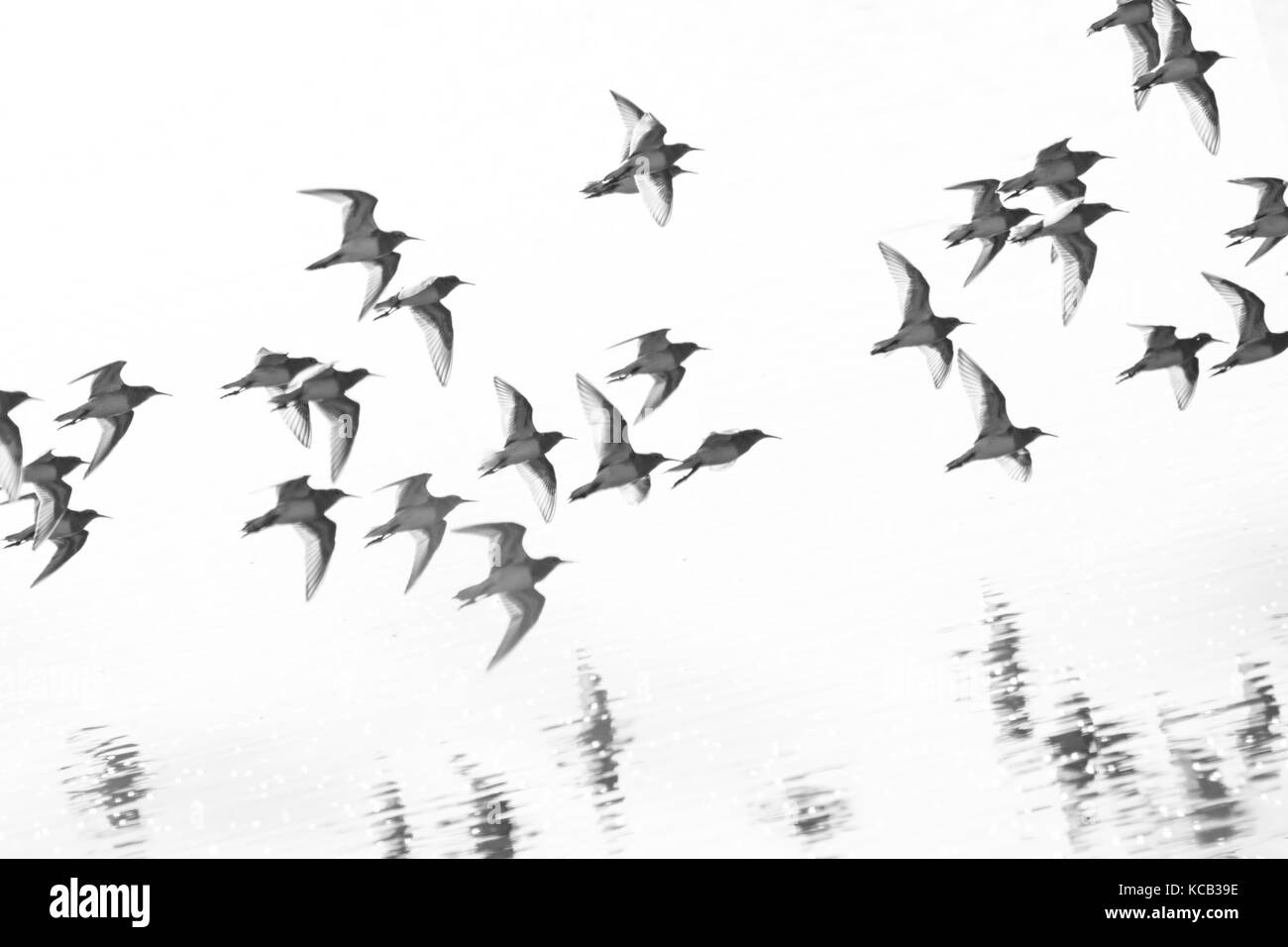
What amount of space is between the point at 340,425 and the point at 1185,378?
839 centimetres

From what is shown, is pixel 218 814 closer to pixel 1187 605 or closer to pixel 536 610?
pixel 536 610

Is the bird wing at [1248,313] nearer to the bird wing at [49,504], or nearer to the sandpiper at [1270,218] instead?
the sandpiper at [1270,218]

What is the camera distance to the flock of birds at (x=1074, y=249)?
59.1 feet

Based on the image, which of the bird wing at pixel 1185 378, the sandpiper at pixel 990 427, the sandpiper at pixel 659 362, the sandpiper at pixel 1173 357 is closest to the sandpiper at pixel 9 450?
the sandpiper at pixel 659 362

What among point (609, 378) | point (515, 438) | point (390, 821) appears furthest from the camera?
point (609, 378)

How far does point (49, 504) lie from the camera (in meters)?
18.9

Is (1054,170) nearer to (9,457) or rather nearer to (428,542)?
(428,542)

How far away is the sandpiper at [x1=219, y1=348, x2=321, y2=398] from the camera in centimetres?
1827

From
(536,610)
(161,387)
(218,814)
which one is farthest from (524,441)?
(161,387)

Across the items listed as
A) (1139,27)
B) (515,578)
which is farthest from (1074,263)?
(515,578)

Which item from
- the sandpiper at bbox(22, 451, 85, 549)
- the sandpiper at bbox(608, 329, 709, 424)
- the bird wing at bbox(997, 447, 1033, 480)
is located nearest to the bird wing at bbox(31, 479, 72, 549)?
the sandpiper at bbox(22, 451, 85, 549)

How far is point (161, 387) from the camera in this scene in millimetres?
31141

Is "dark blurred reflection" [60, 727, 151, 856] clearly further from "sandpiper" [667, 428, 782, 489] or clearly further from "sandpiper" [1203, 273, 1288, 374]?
"sandpiper" [1203, 273, 1288, 374]

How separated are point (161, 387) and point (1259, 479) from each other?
1813 centimetres
